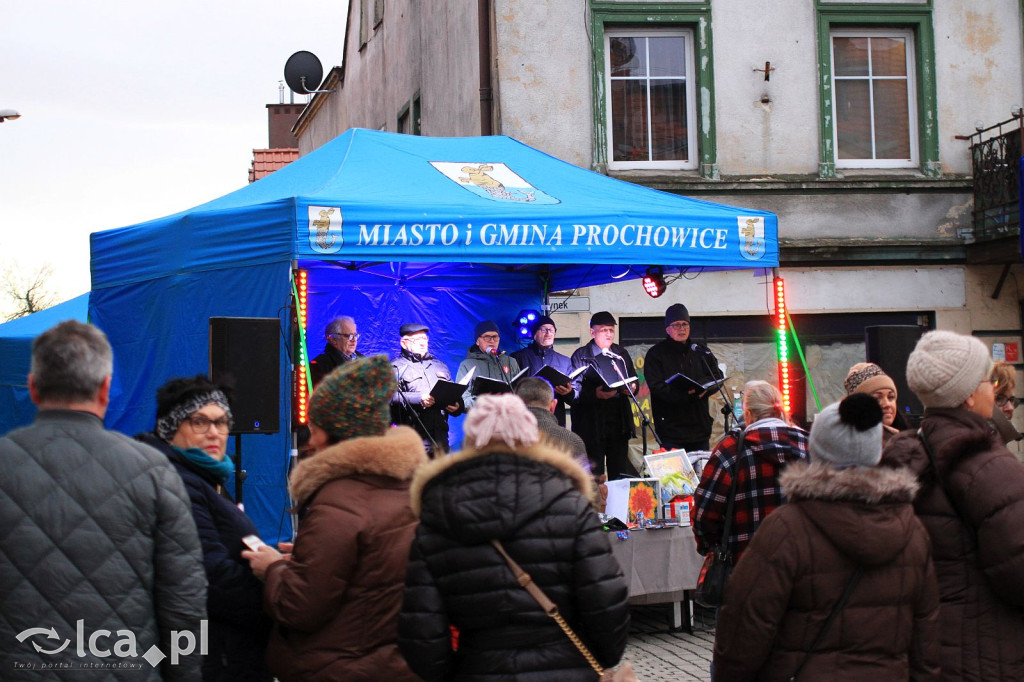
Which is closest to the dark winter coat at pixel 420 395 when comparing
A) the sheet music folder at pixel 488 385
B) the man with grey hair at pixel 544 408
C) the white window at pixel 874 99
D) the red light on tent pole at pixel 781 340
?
the sheet music folder at pixel 488 385

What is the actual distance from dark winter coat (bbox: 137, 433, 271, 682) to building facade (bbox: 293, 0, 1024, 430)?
34.3 ft

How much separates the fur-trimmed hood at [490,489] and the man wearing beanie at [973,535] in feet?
3.50

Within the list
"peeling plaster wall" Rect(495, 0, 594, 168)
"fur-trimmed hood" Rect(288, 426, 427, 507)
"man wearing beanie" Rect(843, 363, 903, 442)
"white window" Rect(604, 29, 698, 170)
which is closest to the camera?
"fur-trimmed hood" Rect(288, 426, 427, 507)

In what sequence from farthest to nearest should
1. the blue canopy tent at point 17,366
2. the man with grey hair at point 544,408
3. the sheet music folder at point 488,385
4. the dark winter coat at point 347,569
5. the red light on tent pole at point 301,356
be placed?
1. the blue canopy tent at point 17,366
2. the sheet music folder at point 488,385
3. the red light on tent pole at point 301,356
4. the man with grey hair at point 544,408
5. the dark winter coat at point 347,569

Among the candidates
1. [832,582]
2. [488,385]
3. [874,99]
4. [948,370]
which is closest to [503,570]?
[832,582]

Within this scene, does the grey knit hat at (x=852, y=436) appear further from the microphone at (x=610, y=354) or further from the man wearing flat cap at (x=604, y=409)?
the microphone at (x=610, y=354)

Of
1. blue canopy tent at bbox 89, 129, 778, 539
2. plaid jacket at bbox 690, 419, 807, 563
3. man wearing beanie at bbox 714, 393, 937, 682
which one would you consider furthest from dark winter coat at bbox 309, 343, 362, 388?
man wearing beanie at bbox 714, 393, 937, 682

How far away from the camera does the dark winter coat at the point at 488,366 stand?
10.8 meters

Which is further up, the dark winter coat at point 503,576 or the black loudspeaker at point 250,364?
the black loudspeaker at point 250,364

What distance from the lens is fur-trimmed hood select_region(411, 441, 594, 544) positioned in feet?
11.5

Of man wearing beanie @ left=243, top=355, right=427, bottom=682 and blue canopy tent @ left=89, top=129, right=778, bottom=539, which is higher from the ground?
blue canopy tent @ left=89, top=129, right=778, bottom=539

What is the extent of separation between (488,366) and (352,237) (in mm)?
2979

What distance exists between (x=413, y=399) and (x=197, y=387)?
18.5 ft

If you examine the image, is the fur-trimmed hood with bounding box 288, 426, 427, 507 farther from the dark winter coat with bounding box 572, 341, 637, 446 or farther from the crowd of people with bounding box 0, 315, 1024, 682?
the dark winter coat with bounding box 572, 341, 637, 446
